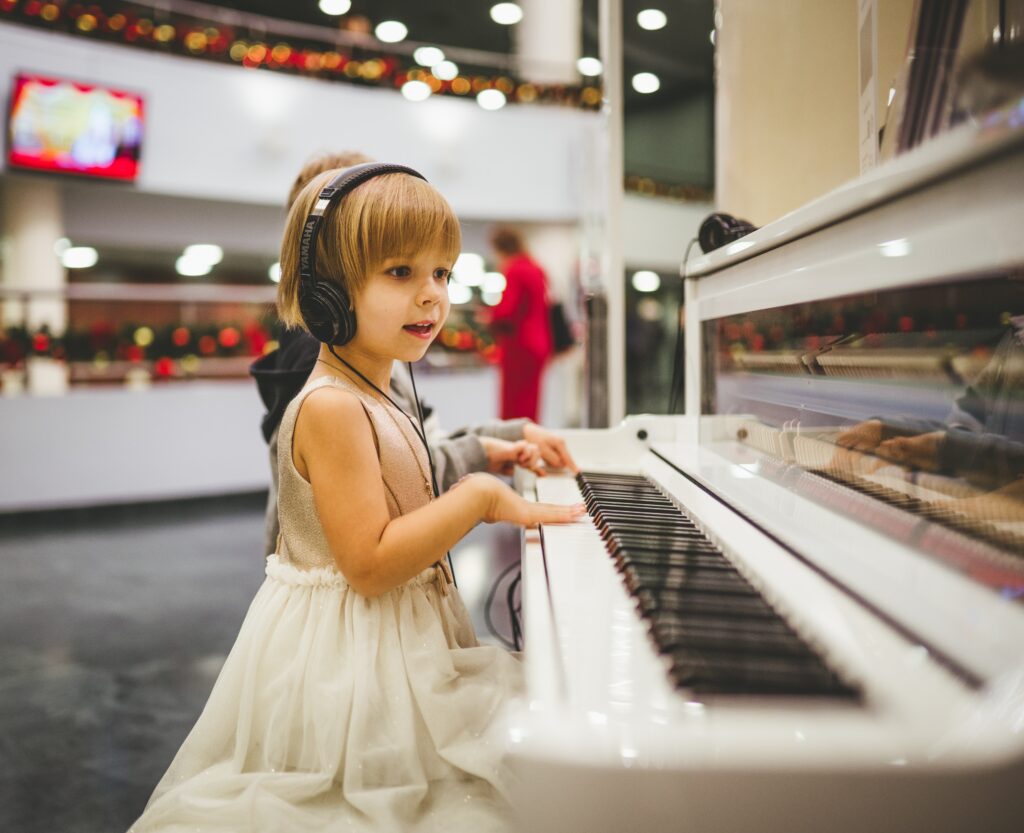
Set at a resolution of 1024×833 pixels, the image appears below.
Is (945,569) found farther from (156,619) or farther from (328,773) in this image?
(156,619)

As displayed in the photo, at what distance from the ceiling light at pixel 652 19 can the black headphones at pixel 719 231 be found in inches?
101

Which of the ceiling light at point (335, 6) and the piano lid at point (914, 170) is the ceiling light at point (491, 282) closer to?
the ceiling light at point (335, 6)

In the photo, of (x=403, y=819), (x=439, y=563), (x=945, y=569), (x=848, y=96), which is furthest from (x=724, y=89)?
(x=403, y=819)

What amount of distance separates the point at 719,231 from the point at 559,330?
4261 mm

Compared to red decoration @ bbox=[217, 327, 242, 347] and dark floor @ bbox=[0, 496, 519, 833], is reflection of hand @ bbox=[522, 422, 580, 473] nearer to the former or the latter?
dark floor @ bbox=[0, 496, 519, 833]

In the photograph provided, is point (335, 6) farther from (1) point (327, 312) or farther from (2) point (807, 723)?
(2) point (807, 723)

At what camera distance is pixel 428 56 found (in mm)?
9070

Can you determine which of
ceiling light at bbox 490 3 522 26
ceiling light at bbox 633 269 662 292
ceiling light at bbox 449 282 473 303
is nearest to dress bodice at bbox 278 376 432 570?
ceiling light at bbox 449 282 473 303

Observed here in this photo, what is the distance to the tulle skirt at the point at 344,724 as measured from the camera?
3.50 feet

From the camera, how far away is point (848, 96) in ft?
7.55

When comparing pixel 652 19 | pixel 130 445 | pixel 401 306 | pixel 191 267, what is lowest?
pixel 130 445

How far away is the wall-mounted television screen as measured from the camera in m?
6.65

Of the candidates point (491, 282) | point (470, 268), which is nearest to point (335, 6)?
point (470, 268)

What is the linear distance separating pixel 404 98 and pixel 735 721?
9.33 m
